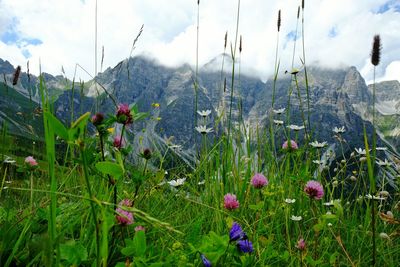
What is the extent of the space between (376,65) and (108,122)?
192cm

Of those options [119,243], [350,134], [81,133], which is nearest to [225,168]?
[119,243]

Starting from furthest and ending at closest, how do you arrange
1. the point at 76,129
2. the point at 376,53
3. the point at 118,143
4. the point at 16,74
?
the point at 16,74
the point at 376,53
the point at 118,143
the point at 76,129

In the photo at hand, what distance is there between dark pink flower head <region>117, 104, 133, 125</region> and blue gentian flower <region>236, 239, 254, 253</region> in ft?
1.94

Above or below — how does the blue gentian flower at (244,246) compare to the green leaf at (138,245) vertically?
below

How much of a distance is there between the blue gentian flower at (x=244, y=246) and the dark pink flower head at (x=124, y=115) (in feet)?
1.94

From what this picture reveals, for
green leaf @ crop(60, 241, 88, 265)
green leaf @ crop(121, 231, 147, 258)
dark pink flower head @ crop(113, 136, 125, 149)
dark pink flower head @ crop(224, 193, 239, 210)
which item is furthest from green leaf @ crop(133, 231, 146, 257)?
dark pink flower head @ crop(224, 193, 239, 210)

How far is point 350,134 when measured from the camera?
474 ft

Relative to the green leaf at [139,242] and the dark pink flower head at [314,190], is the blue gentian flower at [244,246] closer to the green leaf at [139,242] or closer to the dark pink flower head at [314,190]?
the green leaf at [139,242]

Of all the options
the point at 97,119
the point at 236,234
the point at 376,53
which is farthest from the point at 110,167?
the point at 376,53

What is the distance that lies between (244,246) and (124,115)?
0.63 m

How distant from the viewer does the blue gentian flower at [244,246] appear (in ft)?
4.75

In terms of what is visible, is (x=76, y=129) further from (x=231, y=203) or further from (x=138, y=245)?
(x=231, y=203)

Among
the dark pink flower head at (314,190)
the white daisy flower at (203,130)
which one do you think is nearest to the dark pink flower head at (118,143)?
the dark pink flower head at (314,190)

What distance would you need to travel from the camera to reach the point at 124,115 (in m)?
1.36
